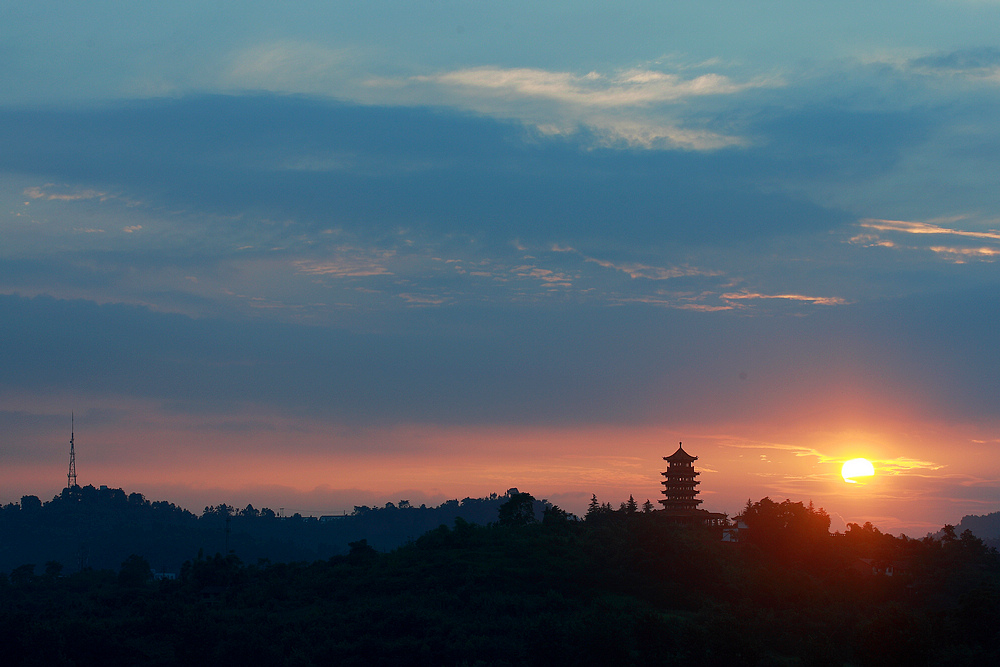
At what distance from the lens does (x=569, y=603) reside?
8662cm

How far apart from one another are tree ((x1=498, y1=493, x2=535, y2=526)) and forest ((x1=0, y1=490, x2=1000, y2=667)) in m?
0.30

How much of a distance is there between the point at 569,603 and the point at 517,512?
3991cm

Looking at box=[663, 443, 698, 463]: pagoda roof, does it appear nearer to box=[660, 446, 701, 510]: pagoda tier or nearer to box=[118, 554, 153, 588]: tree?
box=[660, 446, 701, 510]: pagoda tier

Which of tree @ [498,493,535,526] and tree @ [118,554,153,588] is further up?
tree @ [498,493,535,526]

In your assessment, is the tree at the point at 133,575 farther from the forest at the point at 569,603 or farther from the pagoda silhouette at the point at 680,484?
the pagoda silhouette at the point at 680,484

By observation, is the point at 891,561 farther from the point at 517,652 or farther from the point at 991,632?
the point at 517,652

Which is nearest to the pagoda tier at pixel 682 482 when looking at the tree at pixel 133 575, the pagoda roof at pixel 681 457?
the pagoda roof at pixel 681 457

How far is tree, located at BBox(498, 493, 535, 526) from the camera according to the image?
124562mm

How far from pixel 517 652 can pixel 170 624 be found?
35323 mm

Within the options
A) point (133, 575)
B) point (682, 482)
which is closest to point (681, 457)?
point (682, 482)

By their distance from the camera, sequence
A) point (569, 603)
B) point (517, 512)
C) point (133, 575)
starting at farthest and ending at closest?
point (133, 575) → point (517, 512) → point (569, 603)

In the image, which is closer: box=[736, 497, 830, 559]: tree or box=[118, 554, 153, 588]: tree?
box=[736, 497, 830, 559]: tree

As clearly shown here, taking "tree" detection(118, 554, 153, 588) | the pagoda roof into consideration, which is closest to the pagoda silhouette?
the pagoda roof

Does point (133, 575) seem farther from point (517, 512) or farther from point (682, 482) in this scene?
point (682, 482)
